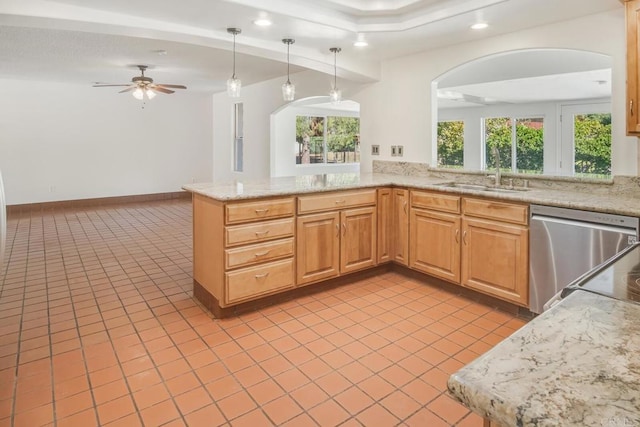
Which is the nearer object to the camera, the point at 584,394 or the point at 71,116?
the point at 584,394

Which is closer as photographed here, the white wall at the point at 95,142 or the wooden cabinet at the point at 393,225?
the wooden cabinet at the point at 393,225

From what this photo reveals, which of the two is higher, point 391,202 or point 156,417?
point 391,202

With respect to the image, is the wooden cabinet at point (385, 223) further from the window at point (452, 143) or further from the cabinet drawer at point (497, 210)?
the window at point (452, 143)

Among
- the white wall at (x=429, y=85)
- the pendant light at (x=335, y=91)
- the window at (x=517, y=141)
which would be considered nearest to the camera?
the white wall at (x=429, y=85)

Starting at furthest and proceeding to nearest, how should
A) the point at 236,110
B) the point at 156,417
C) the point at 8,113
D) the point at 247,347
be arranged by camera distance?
the point at 236,110
the point at 8,113
the point at 247,347
the point at 156,417

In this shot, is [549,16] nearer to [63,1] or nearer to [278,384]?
[278,384]

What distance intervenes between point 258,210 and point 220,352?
986 millimetres

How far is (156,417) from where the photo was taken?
73.9 inches

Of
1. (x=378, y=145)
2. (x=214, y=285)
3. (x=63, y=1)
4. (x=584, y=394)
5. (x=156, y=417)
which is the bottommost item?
(x=156, y=417)

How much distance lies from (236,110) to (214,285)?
6.00 m

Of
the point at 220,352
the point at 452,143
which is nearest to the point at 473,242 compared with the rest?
the point at 220,352

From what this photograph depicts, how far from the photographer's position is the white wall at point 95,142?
285 inches

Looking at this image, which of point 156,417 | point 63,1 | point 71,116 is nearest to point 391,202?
point 156,417

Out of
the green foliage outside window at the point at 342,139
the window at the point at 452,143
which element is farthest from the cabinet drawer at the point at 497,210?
the window at the point at 452,143
